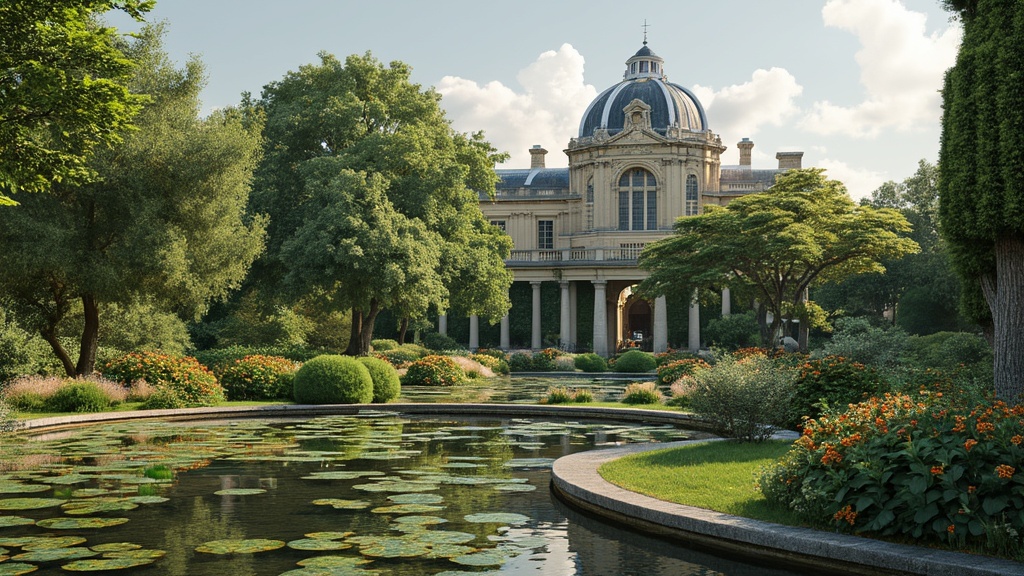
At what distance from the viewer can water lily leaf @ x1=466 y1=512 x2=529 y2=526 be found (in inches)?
332

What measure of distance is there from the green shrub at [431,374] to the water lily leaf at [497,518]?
68.8 ft

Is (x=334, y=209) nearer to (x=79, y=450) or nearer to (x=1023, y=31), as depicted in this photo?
(x=79, y=450)

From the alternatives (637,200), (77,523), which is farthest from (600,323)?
(77,523)

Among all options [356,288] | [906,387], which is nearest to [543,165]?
[356,288]

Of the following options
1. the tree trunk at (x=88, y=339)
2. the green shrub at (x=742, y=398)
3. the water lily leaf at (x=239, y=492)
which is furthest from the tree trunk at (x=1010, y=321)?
the tree trunk at (x=88, y=339)

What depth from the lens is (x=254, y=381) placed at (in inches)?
858

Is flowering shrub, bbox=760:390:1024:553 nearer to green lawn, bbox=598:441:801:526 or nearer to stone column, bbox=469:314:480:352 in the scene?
green lawn, bbox=598:441:801:526

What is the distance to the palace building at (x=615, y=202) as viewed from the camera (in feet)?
177

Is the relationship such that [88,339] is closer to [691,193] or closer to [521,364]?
[521,364]

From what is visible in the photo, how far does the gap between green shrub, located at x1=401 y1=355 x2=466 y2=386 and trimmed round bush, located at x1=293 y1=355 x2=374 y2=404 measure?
880 cm

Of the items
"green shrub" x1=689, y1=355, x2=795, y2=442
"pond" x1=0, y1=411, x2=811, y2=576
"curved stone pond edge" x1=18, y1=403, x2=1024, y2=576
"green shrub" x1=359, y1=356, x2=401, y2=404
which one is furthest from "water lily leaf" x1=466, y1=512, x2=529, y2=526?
"green shrub" x1=359, y1=356, x2=401, y2=404

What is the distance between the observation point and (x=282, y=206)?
32.4 m

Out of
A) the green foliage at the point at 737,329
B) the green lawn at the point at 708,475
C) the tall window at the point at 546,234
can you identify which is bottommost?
the green lawn at the point at 708,475

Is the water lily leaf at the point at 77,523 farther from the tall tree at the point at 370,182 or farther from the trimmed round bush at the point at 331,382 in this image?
the tall tree at the point at 370,182
